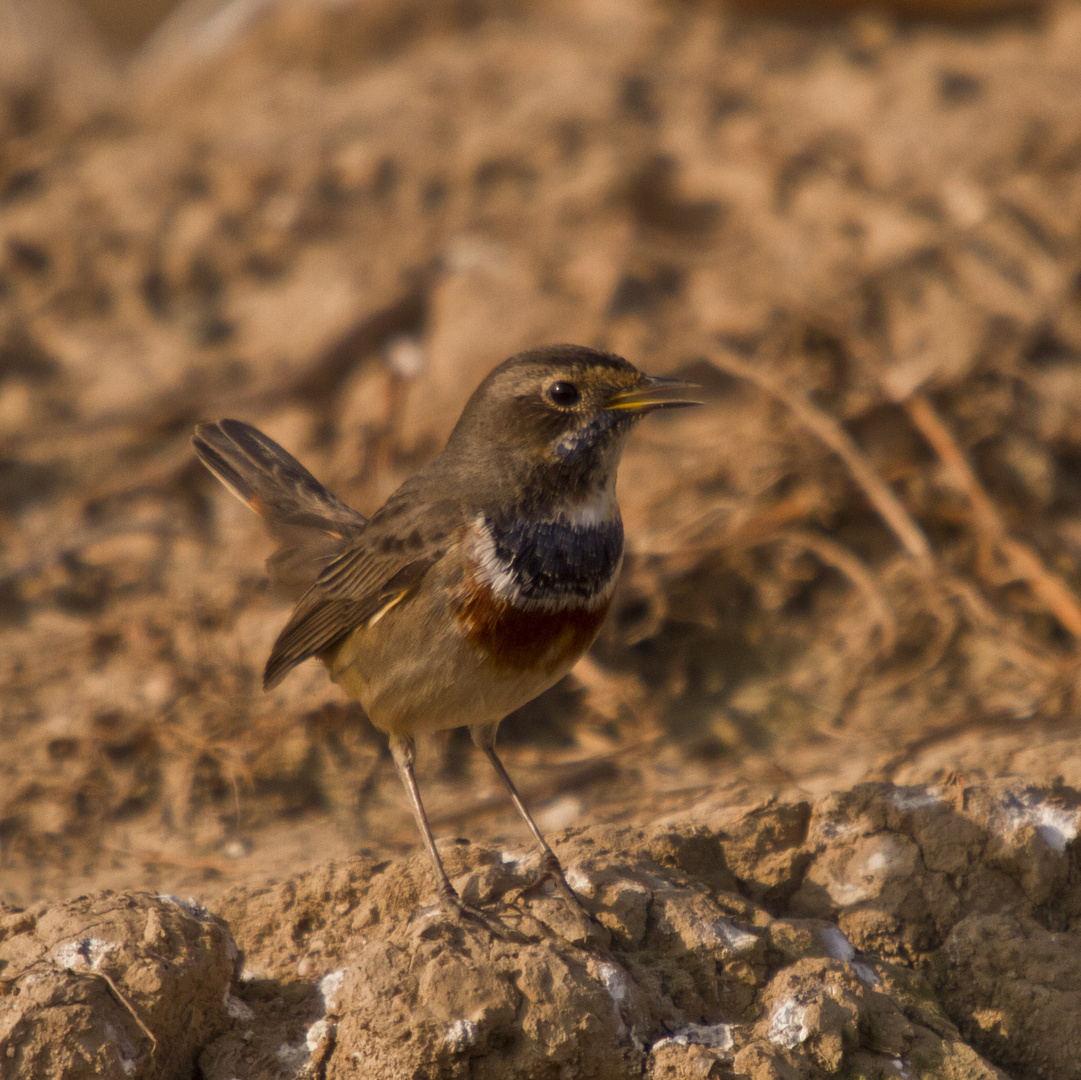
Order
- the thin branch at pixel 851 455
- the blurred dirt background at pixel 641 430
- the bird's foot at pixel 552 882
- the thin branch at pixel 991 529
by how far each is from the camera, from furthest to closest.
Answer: the thin branch at pixel 851 455
the thin branch at pixel 991 529
the blurred dirt background at pixel 641 430
the bird's foot at pixel 552 882

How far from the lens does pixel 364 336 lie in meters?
8.50

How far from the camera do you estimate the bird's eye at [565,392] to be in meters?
4.68

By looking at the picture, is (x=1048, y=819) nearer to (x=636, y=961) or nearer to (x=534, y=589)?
(x=636, y=961)

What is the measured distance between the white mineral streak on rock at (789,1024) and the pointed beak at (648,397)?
1.95 m

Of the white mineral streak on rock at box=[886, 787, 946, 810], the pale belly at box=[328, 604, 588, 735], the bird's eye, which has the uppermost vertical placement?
the bird's eye

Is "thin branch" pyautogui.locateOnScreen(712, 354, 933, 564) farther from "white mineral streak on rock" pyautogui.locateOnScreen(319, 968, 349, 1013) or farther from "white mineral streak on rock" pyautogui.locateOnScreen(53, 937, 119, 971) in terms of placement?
"white mineral streak on rock" pyautogui.locateOnScreen(53, 937, 119, 971)

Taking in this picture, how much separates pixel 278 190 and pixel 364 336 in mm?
1640

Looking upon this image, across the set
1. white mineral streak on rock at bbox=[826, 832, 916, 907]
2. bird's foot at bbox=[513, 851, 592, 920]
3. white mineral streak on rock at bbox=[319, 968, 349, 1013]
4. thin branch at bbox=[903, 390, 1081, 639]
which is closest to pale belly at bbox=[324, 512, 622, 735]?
bird's foot at bbox=[513, 851, 592, 920]

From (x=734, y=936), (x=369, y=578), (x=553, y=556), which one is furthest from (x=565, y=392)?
(x=734, y=936)

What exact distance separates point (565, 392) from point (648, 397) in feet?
0.97

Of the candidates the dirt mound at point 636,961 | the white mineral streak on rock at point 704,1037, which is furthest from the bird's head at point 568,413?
the white mineral streak on rock at point 704,1037

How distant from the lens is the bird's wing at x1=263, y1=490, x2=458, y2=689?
4594 mm

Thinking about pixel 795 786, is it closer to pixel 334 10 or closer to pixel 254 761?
pixel 254 761

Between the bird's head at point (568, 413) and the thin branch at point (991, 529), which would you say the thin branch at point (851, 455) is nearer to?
the thin branch at point (991, 529)
